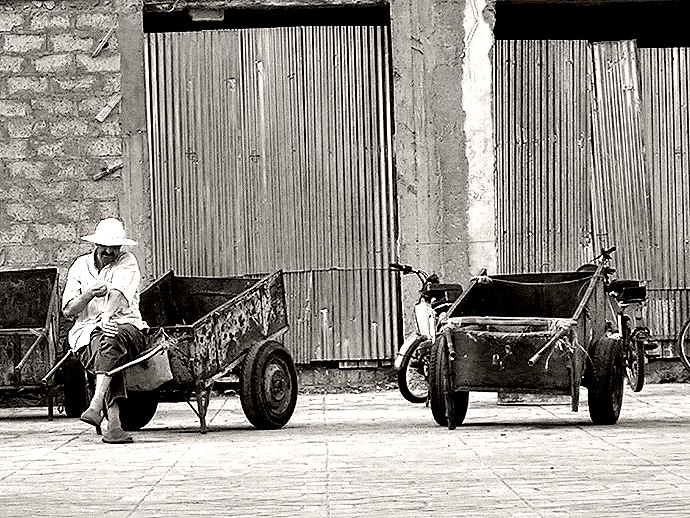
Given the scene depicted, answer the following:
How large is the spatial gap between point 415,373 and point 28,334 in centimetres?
355

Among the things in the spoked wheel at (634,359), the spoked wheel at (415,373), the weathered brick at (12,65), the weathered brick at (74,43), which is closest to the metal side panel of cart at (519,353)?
the spoked wheel at (415,373)

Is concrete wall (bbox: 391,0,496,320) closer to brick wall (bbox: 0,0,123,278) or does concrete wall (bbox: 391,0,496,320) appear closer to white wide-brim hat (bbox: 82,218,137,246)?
brick wall (bbox: 0,0,123,278)

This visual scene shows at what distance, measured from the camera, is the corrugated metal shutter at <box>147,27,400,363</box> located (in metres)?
17.1

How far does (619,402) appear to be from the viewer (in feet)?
40.5

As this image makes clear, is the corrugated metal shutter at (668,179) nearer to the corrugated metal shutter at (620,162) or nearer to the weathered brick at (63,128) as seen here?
the corrugated metal shutter at (620,162)

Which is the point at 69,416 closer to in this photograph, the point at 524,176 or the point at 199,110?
the point at 199,110

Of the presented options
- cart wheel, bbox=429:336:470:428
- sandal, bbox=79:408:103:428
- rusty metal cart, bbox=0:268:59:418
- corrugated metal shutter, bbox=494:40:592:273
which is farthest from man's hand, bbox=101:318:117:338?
corrugated metal shutter, bbox=494:40:592:273

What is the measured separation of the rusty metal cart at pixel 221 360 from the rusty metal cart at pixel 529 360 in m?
1.21

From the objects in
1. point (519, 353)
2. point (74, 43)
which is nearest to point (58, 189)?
point (74, 43)

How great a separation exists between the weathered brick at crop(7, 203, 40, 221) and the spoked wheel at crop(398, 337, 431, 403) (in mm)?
4536

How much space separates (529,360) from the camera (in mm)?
11938

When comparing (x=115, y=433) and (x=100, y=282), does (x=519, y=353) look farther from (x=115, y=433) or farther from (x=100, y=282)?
(x=100, y=282)

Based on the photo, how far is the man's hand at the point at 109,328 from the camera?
11.5 meters

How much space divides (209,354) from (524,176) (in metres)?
6.33
